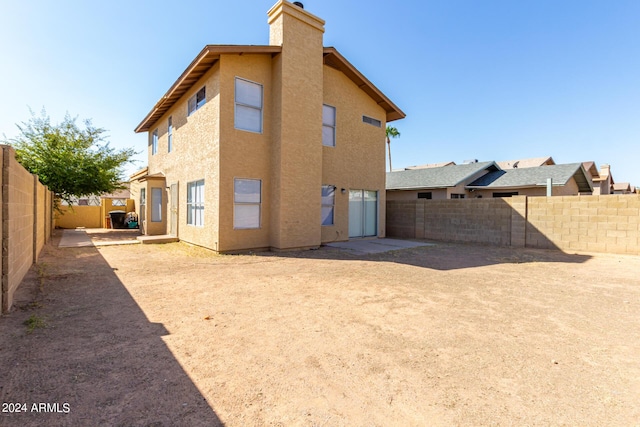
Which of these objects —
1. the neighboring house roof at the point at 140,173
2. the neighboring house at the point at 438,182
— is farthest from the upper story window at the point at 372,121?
the neighboring house roof at the point at 140,173

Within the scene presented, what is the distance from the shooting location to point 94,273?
7301mm

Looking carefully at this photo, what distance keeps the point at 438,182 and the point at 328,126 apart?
1256 centimetres

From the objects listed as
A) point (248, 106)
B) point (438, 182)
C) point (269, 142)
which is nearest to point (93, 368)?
point (269, 142)

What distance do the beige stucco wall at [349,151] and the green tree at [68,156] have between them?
12772 mm

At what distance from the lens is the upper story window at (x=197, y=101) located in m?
11.5

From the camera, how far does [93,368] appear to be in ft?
Result: 9.86

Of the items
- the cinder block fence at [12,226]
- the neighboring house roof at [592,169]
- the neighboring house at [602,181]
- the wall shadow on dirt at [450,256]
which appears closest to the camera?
the cinder block fence at [12,226]

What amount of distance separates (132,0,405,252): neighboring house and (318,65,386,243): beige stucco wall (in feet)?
0.21

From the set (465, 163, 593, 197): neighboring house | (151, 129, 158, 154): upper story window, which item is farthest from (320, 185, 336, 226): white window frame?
(465, 163, 593, 197): neighboring house

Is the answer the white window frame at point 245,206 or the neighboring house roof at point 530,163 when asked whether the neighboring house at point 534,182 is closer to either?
the neighboring house roof at point 530,163

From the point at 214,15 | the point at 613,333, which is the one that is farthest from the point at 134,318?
the point at 214,15

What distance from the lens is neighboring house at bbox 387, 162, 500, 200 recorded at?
2178 cm

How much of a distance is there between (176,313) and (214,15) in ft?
35.3

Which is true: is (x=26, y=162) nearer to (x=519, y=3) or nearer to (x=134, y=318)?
(x=134, y=318)
